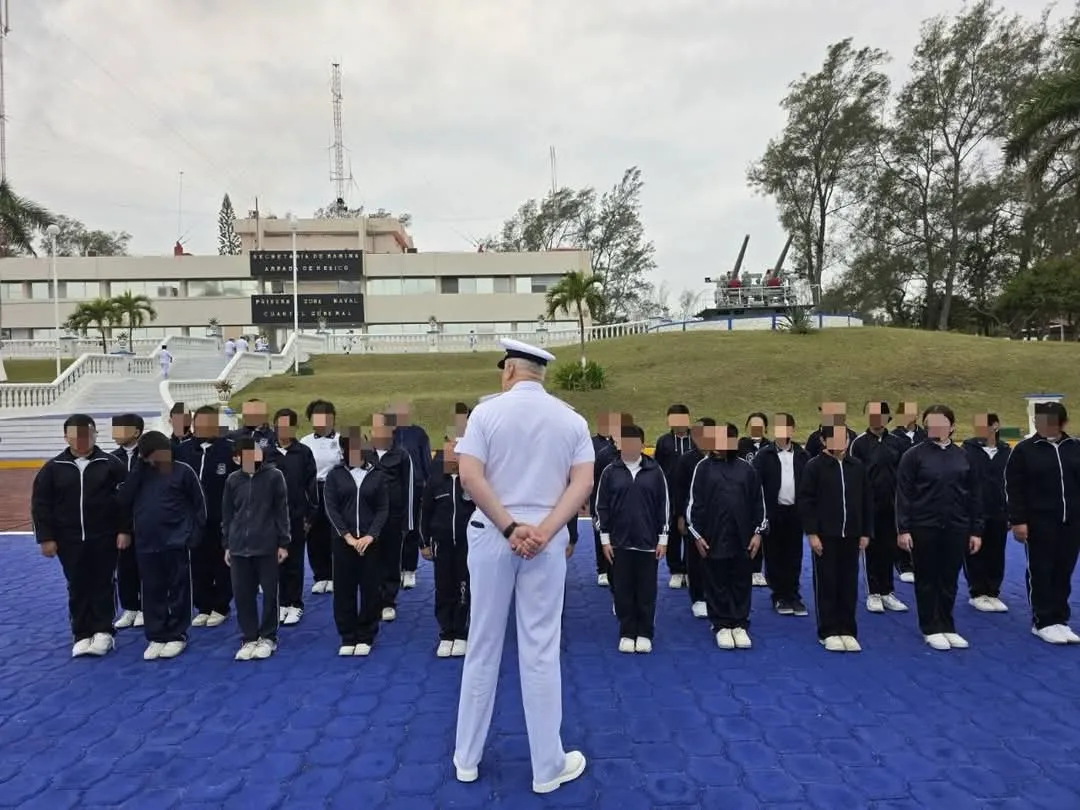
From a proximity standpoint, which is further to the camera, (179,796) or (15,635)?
(15,635)

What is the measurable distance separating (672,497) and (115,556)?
4692mm

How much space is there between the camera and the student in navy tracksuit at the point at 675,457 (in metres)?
6.52

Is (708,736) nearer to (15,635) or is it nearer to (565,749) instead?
(565,749)

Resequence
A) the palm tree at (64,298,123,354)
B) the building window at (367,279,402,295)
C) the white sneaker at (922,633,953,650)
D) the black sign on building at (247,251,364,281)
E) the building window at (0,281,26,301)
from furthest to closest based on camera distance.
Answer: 1. the building window at (0,281,26,301)
2. the building window at (367,279,402,295)
3. the black sign on building at (247,251,364,281)
4. the palm tree at (64,298,123,354)
5. the white sneaker at (922,633,953,650)

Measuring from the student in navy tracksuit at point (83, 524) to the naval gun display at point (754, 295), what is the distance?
35.2 metres

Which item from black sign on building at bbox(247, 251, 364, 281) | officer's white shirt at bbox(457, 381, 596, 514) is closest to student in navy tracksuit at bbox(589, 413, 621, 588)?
officer's white shirt at bbox(457, 381, 596, 514)

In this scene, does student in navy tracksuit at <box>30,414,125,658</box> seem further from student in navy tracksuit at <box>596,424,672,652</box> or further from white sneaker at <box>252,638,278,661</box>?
student in navy tracksuit at <box>596,424,672,652</box>

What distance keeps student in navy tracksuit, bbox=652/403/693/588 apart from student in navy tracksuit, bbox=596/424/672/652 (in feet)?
4.26

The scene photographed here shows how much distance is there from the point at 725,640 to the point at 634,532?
1081 mm

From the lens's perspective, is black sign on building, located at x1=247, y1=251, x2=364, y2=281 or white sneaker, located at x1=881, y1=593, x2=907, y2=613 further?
black sign on building, located at x1=247, y1=251, x2=364, y2=281

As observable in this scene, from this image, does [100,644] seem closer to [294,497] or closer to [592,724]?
[294,497]

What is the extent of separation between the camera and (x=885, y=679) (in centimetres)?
450

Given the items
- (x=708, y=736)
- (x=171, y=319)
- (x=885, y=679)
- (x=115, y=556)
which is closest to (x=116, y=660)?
(x=115, y=556)

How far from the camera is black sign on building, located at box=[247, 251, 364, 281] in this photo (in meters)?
48.2
